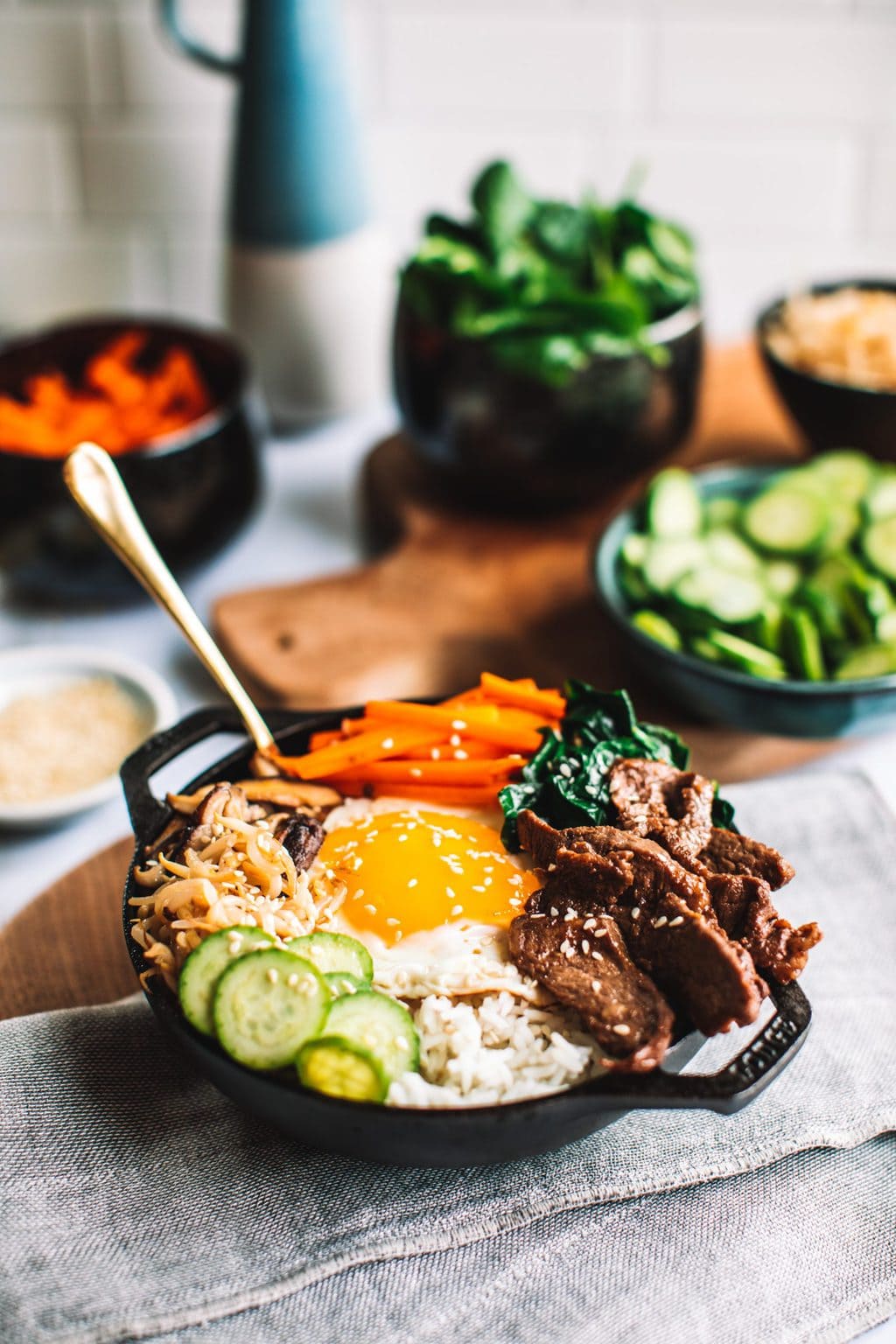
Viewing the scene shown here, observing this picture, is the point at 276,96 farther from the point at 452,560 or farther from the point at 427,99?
the point at 452,560

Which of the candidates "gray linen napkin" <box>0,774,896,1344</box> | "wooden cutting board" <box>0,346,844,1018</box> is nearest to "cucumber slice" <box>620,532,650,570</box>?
"wooden cutting board" <box>0,346,844,1018</box>

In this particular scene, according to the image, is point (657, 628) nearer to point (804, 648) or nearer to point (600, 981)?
point (804, 648)

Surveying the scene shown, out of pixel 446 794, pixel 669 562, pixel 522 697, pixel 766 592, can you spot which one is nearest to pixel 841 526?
pixel 766 592

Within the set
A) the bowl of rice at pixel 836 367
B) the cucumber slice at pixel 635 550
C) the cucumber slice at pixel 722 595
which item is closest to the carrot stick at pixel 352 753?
the cucumber slice at pixel 722 595

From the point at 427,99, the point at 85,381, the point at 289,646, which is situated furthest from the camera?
the point at 427,99

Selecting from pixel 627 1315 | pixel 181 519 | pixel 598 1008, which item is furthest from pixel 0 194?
pixel 627 1315
